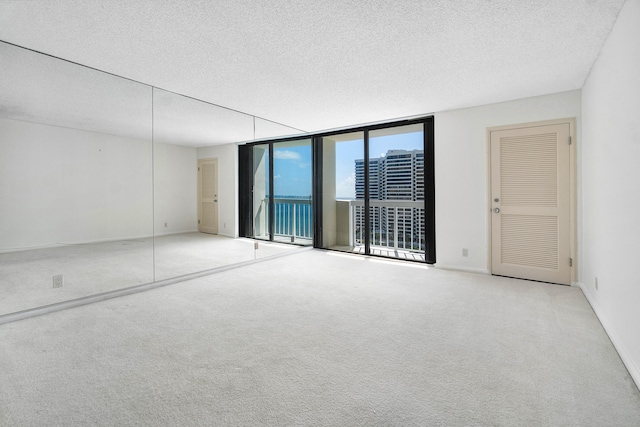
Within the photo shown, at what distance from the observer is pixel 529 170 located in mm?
3770

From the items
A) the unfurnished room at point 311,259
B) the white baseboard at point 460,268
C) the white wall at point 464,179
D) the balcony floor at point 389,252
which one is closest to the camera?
the unfurnished room at point 311,259

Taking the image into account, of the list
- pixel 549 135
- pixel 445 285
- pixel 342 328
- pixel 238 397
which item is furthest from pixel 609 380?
pixel 549 135

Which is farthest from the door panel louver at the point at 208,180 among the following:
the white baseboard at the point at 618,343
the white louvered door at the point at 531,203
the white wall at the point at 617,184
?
the white baseboard at the point at 618,343

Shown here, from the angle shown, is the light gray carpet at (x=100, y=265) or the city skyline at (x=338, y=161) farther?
the city skyline at (x=338, y=161)

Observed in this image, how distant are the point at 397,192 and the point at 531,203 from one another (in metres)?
2.02

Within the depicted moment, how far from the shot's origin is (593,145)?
290 cm

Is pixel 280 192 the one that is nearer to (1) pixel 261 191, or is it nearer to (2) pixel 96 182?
(1) pixel 261 191

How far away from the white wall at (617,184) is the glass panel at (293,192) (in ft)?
13.5

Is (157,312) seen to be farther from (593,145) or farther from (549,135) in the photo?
(549,135)

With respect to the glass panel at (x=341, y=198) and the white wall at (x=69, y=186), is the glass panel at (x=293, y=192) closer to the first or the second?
the glass panel at (x=341, y=198)

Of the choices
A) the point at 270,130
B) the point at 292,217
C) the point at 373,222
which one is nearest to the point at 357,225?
the point at 373,222

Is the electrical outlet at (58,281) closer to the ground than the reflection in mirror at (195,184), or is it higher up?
closer to the ground

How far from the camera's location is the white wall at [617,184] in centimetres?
182

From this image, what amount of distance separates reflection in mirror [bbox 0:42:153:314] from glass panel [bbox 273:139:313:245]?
2237 mm
